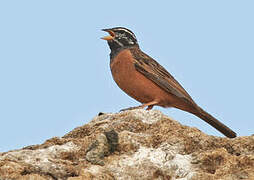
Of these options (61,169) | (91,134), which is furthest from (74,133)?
(61,169)

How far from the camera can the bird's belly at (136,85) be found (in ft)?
37.2

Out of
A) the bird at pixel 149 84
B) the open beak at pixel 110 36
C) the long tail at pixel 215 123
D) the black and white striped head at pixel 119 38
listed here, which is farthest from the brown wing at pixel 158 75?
the open beak at pixel 110 36

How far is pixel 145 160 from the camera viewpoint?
19.4ft

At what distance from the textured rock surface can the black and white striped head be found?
5.84 m

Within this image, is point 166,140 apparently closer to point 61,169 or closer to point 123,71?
point 61,169

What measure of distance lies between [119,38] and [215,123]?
3.43m

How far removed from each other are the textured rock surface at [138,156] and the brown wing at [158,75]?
173 inches

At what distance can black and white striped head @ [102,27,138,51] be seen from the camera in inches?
507

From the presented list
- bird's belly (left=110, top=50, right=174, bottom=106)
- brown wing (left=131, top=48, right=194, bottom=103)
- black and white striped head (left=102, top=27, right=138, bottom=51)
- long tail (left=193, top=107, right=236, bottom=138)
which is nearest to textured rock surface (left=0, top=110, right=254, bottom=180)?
long tail (left=193, top=107, right=236, bottom=138)

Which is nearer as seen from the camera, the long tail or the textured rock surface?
the textured rock surface

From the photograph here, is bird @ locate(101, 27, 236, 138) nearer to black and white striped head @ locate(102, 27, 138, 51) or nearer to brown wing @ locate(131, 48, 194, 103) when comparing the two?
brown wing @ locate(131, 48, 194, 103)

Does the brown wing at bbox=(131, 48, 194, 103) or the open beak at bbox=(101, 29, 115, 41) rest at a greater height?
the open beak at bbox=(101, 29, 115, 41)

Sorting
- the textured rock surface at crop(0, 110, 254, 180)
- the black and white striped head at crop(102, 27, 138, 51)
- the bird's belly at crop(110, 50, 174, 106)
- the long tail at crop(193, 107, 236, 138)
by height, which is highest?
the black and white striped head at crop(102, 27, 138, 51)

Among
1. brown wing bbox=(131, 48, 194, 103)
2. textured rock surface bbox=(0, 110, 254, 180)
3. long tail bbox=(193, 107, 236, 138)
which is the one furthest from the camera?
brown wing bbox=(131, 48, 194, 103)
